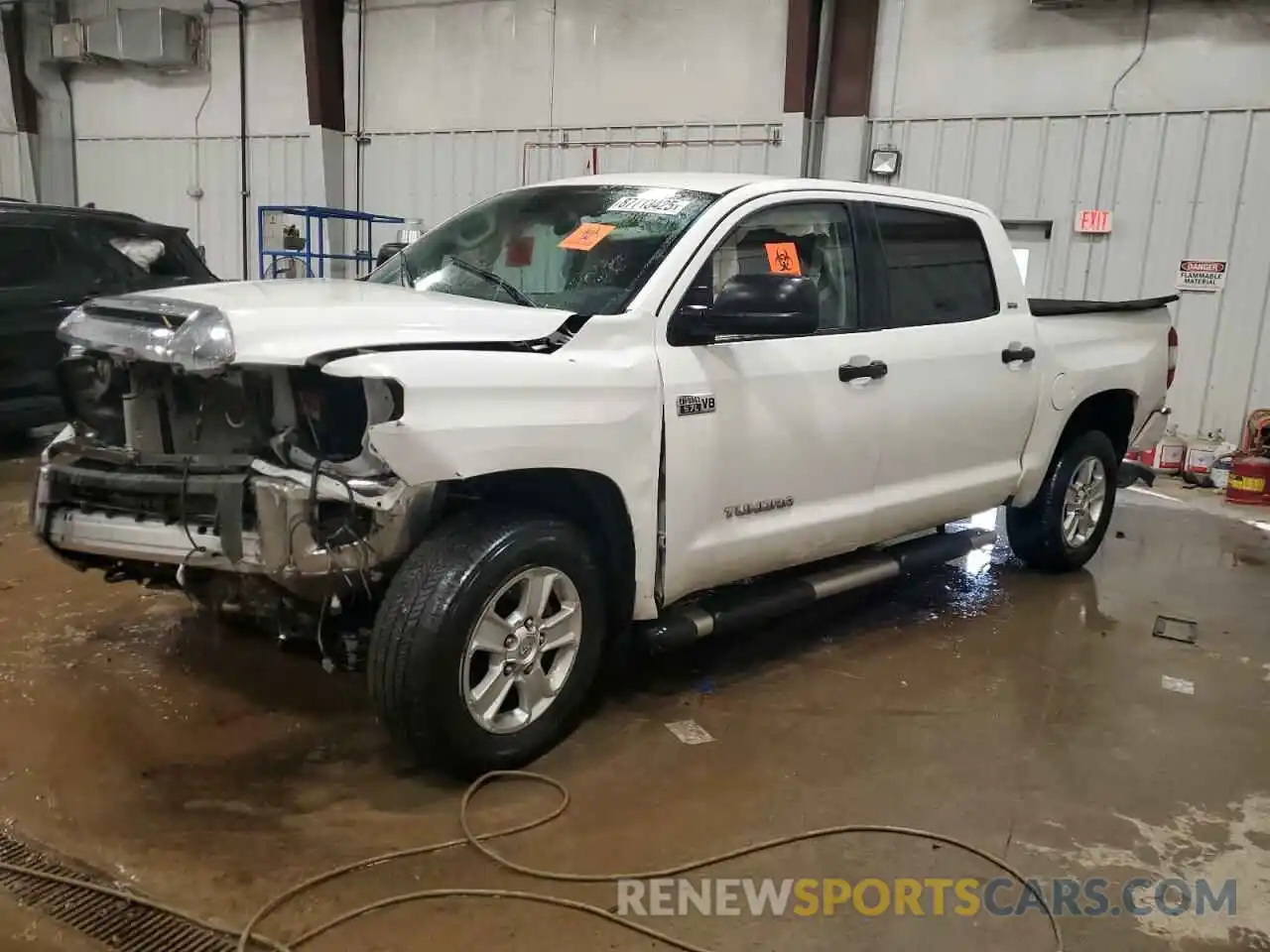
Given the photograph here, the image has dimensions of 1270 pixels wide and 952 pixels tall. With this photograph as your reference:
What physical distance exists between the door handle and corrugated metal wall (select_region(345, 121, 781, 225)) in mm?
6213

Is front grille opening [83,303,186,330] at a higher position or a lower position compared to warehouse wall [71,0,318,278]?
lower

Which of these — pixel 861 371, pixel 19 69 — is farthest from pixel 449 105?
pixel 861 371

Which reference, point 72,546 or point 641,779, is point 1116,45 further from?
point 72,546

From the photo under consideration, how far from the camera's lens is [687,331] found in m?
3.12

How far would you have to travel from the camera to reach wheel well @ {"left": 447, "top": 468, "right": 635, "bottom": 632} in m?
2.86

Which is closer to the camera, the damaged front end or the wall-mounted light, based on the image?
the damaged front end

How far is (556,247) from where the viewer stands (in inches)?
137

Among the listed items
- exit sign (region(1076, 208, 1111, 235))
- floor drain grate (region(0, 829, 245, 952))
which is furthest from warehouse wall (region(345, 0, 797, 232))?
floor drain grate (region(0, 829, 245, 952))

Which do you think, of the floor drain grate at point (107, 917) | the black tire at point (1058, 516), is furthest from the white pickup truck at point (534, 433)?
the black tire at point (1058, 516)

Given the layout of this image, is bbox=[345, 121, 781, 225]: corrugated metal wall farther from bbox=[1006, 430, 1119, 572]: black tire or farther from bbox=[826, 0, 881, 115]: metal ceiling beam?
bbox=[1006, 430, 1119, 572]: black tire

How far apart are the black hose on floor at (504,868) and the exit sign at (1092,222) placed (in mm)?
7011

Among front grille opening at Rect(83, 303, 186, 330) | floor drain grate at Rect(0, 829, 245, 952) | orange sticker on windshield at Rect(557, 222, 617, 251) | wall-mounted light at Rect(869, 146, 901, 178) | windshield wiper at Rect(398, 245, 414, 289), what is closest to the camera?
floor drain grate at Rect(0, 829, 245, 952)

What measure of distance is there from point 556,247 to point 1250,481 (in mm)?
6162

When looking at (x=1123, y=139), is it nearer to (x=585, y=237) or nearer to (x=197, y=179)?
(x=585, y=237)
